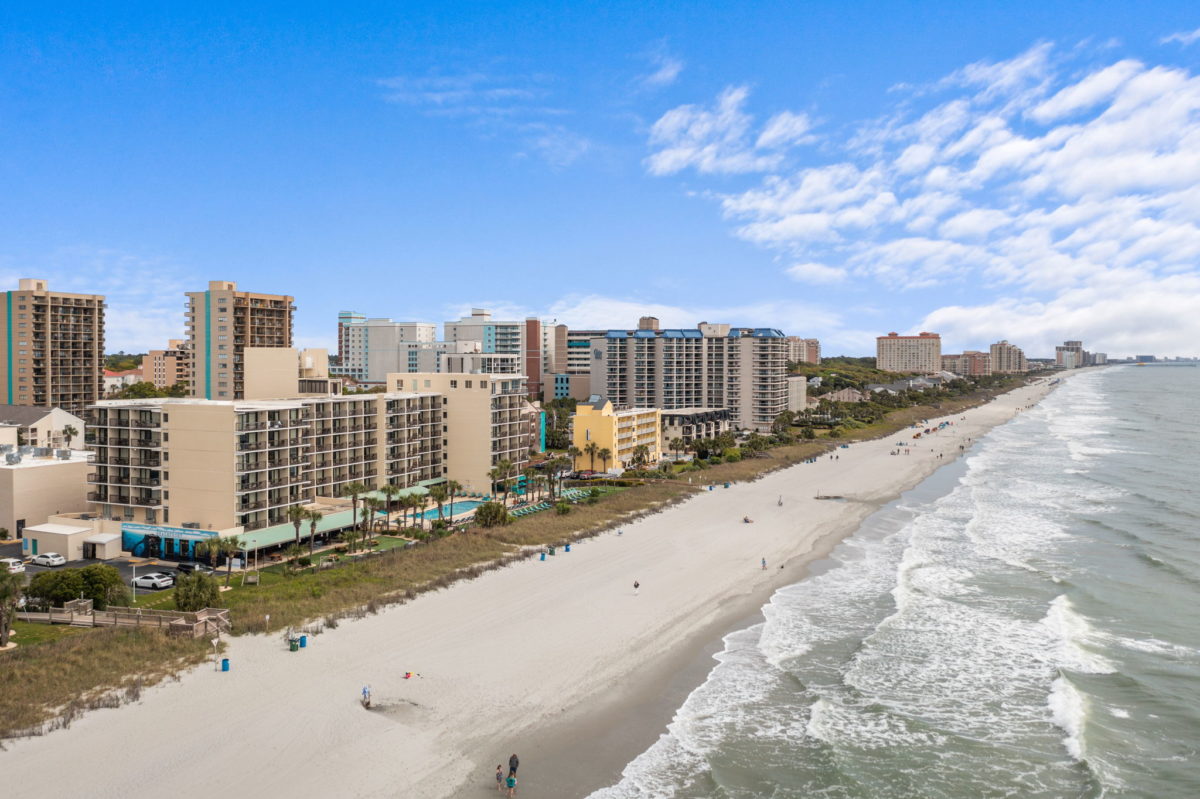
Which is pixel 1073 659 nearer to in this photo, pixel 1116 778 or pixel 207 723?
pixel 1116 778

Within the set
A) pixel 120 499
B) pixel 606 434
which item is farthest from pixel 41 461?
pixel 606 434

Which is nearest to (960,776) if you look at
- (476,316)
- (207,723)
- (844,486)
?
(207,723)

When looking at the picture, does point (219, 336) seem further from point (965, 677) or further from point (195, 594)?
point (965, 677)

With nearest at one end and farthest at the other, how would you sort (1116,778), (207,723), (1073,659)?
(1116,778), (207,723), (1073,659)

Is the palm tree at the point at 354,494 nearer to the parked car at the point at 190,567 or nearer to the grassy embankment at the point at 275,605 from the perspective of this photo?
the grassy embankment at the point at 275,605

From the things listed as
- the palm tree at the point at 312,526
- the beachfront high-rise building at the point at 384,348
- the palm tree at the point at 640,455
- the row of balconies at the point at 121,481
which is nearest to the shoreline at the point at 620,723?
the palm tree at the point at 312,526

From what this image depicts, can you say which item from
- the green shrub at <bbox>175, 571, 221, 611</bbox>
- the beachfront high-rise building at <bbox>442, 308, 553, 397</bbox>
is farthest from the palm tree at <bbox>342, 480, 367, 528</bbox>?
the beachfront high-rise building at <bbox>442, 308, 553, 397</bbox>
